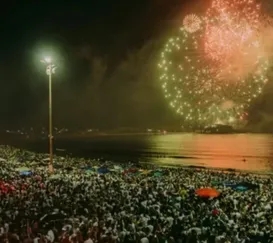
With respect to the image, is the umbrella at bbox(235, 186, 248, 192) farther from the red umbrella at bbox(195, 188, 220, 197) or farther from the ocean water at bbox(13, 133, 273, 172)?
the ocean water at bbox(13, 133, 273, 172)

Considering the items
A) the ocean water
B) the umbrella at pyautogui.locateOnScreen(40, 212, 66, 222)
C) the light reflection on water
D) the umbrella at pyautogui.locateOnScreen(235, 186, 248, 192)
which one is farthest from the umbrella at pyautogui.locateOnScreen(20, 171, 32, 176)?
the light reflection on water

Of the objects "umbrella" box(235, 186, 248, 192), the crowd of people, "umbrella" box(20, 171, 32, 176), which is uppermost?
"umbrella" box(20, 171, 32, 176)

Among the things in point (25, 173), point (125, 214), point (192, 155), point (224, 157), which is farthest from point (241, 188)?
point (192, 155)

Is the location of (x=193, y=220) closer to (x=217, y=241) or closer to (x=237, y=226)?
(x=237, y=226)

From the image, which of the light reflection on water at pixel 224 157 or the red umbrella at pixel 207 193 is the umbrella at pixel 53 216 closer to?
the red umbrella at pixel 207 193

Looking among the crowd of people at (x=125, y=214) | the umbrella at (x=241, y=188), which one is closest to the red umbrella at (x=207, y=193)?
the crowd of people at (x=125, y=214)

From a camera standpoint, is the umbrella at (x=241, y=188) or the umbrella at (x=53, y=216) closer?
the umbrella at (x=53, y=216)

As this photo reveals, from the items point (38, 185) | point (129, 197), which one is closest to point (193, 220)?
point (129, 197)

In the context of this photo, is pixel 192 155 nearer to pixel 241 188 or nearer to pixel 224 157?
pixel 224 157
